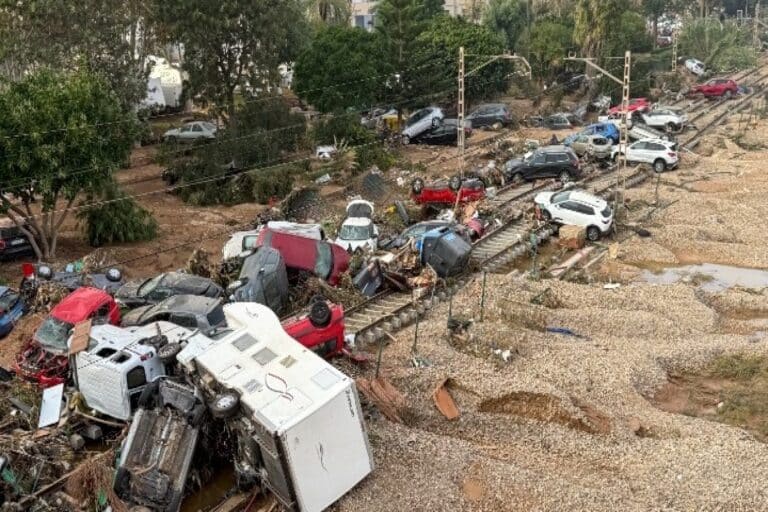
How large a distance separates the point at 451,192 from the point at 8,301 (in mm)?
16424

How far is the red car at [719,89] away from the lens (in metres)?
55.7

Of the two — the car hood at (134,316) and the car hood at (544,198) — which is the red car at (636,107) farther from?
the car hood at (134,316)

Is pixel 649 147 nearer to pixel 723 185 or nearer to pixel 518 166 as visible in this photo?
pixel 723 185

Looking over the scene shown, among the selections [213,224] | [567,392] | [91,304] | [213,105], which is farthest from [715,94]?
[91,304]

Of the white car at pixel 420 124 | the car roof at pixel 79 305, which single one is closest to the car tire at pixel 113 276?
the car roof at pixel 79 305

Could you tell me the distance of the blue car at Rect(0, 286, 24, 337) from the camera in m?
19.5

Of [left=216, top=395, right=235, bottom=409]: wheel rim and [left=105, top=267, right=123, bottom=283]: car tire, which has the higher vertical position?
[left=216, top=395, right=235, bottom=409]: wheel rim

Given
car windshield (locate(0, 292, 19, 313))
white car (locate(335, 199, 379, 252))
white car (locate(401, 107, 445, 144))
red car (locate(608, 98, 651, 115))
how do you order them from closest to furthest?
car windshield (locate(0, 292, 19, 313))
white car (locate(335, 199, 379, 252))
white car (locate(401, 107, 445, 144))
red car (locate(608, 98, 651, 115))

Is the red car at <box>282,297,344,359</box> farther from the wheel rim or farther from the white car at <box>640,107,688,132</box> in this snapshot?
the white car at <box>640,107,688,132</box>

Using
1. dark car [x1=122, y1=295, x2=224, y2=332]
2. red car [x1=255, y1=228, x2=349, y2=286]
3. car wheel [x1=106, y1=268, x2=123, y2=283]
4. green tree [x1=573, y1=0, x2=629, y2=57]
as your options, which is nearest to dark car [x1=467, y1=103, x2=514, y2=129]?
green tree [x1=573, y1=0, x2=629, y2=57]

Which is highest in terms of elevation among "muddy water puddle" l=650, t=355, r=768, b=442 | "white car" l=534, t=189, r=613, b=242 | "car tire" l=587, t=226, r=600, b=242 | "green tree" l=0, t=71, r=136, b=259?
"green tree" l=0, t=71, r=136, b=259

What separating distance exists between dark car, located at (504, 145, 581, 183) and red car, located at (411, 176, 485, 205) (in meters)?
4.60

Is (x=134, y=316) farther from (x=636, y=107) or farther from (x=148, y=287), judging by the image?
(x=636, y=107)

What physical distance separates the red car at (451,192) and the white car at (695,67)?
1801 inches
